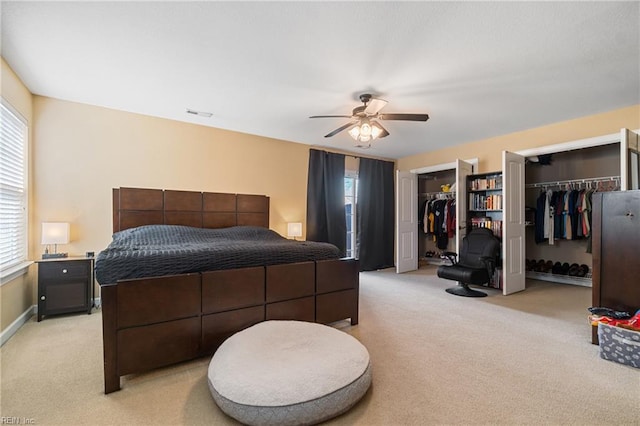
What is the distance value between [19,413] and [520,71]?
14.6 feet

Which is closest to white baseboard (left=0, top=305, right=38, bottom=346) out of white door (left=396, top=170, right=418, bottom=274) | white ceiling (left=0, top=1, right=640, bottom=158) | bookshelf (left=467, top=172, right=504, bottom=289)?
white ceiling (left=0, top=1, right=640, bottom=158)

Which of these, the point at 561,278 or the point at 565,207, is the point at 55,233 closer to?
the point at 565,207

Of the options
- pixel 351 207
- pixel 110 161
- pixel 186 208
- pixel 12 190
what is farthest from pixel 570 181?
pixel 12 190

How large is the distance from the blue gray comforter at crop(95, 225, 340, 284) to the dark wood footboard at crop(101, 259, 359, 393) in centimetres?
8

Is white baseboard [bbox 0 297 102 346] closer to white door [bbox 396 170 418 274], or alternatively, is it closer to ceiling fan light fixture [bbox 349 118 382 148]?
ceiling fan light fixture [bbox 349 118 382 148]

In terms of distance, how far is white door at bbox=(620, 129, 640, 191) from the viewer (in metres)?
2.98

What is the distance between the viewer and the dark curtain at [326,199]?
17.2 ft

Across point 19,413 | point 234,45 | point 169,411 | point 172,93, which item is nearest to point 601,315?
point 169,411

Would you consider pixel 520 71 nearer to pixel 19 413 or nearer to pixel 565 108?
pixel 565 108

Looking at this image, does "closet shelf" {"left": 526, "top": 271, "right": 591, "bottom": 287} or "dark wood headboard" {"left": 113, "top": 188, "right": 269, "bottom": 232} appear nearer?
"dark wood headboard" {"left": 113, "top": 188, "right": 269, "bottom": 232}

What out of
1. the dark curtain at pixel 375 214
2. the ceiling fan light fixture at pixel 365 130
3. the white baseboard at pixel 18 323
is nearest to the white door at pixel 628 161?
the ceiling fan light fixture at pixel 365 130

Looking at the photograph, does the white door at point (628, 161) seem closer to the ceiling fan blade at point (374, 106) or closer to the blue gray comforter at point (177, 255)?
the ceiling fan blade at point (374, 106)

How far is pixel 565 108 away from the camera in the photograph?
3.59 m

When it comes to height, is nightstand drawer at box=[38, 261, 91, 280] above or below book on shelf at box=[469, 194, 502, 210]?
below
